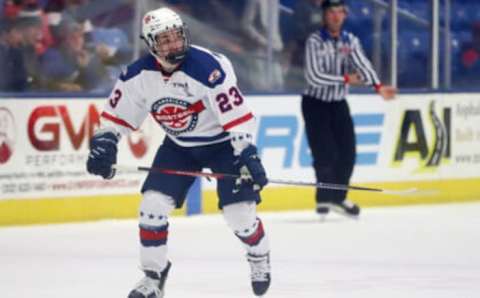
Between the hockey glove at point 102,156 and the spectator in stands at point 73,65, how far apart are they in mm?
4545

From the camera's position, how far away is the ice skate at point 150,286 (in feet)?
23.8

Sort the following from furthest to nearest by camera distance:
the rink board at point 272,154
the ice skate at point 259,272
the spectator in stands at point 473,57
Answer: the spectator in stands at point 473,57
the rink board at point 272,154
the ice skate at point 259,272

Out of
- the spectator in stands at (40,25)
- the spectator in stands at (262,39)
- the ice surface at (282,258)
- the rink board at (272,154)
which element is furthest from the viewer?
the spectator in stands at (262,39)

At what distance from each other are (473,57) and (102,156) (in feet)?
25.8

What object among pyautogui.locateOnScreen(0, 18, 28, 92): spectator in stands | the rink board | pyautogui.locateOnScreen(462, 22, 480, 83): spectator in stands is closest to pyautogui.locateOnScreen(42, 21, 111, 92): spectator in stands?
pyautogui.locateOnScreen(0, 18, 28, 92): spectator in stands

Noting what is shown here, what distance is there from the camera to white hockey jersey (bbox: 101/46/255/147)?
7227 millimetres

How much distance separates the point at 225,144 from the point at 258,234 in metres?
0.43

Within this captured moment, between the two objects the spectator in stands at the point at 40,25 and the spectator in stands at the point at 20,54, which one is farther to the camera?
the spectator in stands at the point at 40,25

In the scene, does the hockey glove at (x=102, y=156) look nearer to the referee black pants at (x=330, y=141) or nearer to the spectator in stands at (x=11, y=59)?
the spectator in stands at (x=11, y=59)

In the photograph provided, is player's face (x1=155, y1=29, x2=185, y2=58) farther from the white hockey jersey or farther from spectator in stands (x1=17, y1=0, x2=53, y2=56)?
spectator in stands (x1=17, y1=0, x2=53, y2=56)

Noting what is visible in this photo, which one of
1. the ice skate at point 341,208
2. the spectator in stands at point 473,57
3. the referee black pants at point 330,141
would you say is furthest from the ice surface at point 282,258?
the spectator in stands at point 473,57

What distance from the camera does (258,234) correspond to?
745cm

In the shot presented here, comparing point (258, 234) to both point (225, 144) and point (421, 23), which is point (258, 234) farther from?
point (421, 23)

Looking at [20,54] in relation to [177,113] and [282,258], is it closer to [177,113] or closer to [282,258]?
[282,258]
